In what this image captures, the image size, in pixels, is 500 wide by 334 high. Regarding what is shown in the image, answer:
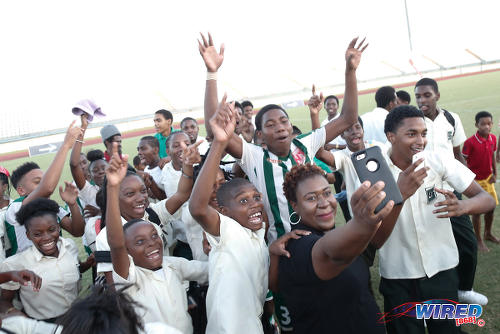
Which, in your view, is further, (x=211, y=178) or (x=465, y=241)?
(x=465, y=241)

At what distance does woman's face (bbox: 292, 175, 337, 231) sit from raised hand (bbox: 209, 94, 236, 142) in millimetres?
503

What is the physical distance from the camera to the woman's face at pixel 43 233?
3.07m

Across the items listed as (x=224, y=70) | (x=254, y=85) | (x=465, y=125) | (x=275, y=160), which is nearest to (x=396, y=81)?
(x=254, y=85)

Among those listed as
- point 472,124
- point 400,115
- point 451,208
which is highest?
point 400,115

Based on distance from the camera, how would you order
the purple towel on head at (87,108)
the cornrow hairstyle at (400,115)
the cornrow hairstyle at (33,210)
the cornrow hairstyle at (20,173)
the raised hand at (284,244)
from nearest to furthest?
1. the raised hand at (284,244)
2. the cornrow hairstyle at (400,115)
3. the cornrow hairstyle at (33,210)
4. the purple towel on head at (87,108)
5. the cornrow hairstyle at (20,173)

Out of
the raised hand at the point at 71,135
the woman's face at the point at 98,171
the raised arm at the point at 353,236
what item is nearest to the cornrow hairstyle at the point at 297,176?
the raised arm at the point at 353,236

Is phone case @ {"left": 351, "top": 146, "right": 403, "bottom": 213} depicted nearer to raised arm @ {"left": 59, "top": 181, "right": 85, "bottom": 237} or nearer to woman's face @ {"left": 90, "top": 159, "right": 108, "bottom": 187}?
raised arm @ {"left": 59, "top": 181, "right": 85, "bottom": 237}

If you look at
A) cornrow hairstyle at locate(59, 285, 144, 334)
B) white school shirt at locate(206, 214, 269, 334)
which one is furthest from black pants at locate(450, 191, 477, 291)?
cornrow hairstyle at locate(59, 285, 144, 334)

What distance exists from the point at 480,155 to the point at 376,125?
1440mm

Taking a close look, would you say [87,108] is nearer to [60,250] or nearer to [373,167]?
[60,250]

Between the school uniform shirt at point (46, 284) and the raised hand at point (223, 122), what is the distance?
5.85 ft

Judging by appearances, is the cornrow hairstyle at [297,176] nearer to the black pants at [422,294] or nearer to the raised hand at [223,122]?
the raised hand at [223,122]

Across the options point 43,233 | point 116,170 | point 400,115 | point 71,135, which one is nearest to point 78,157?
point 71,135

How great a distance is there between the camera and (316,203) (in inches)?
82.9
